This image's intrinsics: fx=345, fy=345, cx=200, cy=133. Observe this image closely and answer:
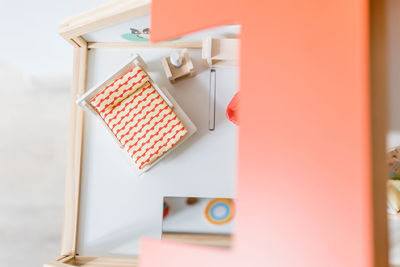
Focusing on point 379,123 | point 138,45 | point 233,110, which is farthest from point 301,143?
point 138,45

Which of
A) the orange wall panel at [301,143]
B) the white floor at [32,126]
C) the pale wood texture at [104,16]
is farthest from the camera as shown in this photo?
the white floor at [32,126]

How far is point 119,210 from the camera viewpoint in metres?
1.34

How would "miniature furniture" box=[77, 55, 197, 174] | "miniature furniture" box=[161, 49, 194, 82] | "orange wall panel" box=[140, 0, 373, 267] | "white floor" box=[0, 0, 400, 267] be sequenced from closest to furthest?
1. "orange wall panel" box=[140, 0, 373, 267]
2. "miniature furniture" box=[77, 55, 197, 174]
3. "miniature furniture" box=[161, 49, 194, 82]
4. "white floor" box=[0, 0, 400, 267]

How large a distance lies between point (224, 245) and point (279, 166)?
83 centimetres

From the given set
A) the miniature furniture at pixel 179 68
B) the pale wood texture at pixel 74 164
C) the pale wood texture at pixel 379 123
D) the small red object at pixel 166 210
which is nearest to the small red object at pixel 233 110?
the miniature furniture at pixel 179 68

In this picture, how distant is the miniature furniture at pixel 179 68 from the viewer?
1.33 metres

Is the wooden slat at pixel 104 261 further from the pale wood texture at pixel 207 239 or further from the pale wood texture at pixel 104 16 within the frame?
the pale wood texture at pixel 104 16

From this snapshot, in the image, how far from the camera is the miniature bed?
1311 millimetres

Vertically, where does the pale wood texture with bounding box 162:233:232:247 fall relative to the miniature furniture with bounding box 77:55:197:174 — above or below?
below

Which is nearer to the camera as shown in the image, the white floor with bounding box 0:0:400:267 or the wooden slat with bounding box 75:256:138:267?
the wooden slat with bounding box 75:256:138:267

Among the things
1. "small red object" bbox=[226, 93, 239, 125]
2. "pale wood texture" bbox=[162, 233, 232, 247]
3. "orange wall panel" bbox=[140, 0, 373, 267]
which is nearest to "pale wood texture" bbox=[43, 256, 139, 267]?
"pale wood texture" bbox=[162, 233, 232, 247]

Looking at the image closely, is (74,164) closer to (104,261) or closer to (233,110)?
(104,261)

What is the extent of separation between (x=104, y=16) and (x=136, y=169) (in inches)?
22.5

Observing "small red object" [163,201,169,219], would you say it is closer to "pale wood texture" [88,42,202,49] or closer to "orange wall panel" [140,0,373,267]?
"pale wood texture" [88,42,202,49]
